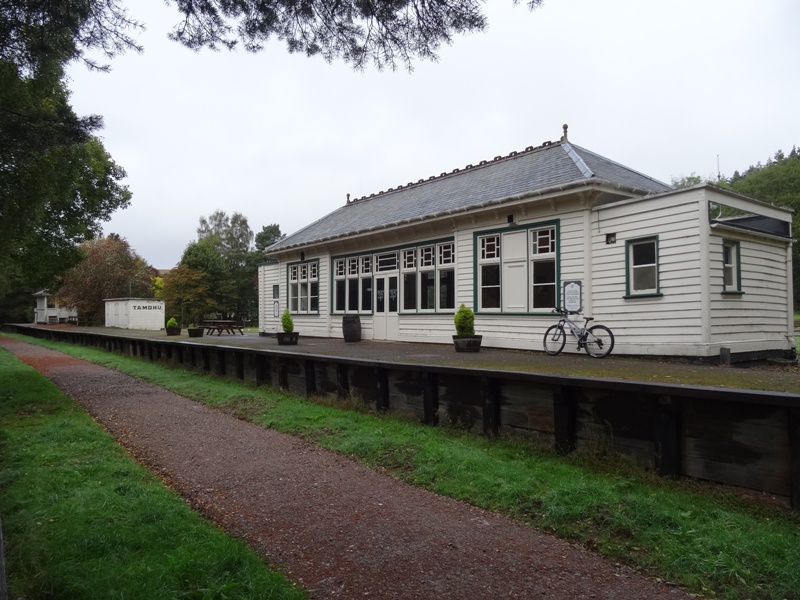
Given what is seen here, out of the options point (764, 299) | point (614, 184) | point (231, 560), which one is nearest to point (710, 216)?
point (614, 184)

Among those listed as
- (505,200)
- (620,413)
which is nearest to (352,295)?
(505,200)

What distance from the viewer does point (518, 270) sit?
13477 mm

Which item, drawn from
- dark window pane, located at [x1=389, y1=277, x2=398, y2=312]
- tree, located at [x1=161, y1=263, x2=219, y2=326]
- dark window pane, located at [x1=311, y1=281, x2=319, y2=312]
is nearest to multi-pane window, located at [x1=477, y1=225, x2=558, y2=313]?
dark window pane, located at [x1=389, y1=277, x2=398, y2=312]

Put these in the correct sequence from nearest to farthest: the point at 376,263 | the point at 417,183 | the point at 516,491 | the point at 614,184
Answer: the point at 516,491 < the point at 614,184 < the point at 376,263 < the point at 417,183

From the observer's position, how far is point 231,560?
3.11 metres

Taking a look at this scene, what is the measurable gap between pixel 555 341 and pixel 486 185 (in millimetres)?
5686

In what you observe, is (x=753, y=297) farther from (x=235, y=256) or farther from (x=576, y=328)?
(x=235, y=256)

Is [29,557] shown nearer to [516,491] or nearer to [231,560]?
[231,560]

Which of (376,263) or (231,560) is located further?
(376,263)

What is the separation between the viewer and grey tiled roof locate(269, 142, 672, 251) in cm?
1304

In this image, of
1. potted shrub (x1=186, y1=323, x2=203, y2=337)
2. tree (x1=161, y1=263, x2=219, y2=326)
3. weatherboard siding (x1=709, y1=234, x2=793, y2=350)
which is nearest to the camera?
weatherboard siding (x1=709, y1=234, x2=793, y2=350)

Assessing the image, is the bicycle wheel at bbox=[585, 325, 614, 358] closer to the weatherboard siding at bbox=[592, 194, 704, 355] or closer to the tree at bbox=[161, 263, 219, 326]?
the weatherboard siding at bbox=[592, 194, 704, 355]

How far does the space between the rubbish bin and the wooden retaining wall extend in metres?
9.43

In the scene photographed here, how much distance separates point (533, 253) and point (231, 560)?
11240mm
